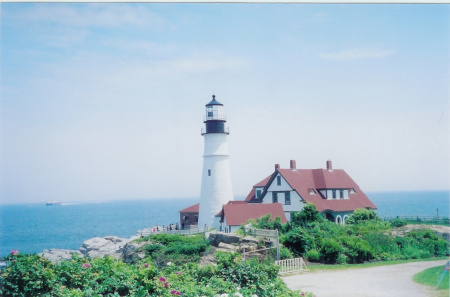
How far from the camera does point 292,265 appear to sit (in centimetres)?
1395

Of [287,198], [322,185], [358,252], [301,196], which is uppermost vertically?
[322,185]

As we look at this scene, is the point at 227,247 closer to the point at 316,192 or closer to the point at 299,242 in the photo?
the point at 299,242

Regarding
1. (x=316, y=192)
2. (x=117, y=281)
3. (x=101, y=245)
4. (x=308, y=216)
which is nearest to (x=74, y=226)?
(x=101, y=245)

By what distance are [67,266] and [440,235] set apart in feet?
55.5

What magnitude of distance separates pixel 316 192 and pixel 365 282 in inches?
657

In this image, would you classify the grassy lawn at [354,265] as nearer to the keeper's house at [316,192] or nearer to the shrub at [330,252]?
the shrub at [330,252]

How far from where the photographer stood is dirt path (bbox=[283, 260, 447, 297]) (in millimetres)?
9919

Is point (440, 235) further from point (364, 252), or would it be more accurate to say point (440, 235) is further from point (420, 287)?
point (420, 287)

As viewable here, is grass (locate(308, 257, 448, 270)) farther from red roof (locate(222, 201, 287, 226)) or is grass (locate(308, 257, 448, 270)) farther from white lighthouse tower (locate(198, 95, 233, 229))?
white lighthouse tower (locate(198, 95, 233, 229))

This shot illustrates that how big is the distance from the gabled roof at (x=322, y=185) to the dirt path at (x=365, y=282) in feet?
42.1

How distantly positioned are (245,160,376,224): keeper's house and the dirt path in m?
12.7

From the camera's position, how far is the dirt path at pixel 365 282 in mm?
9919

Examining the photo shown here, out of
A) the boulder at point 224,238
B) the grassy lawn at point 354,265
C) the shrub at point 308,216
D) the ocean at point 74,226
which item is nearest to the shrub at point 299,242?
the grassy lawn at point 354,265

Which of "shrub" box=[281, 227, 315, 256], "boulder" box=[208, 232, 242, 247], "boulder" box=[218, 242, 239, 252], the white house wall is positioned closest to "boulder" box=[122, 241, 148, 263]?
"boulder" box=[208, 232, 242, 247]
